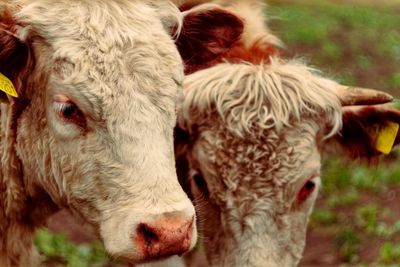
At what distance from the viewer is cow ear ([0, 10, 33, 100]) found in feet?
13.9

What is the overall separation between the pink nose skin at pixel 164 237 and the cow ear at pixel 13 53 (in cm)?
96

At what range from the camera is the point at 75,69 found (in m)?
4.08

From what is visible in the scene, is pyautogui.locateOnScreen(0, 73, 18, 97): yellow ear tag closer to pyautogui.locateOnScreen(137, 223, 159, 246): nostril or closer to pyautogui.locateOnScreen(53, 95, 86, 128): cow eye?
pyautogui.locateOnScreen(53, 95, 86, 128): cow eye

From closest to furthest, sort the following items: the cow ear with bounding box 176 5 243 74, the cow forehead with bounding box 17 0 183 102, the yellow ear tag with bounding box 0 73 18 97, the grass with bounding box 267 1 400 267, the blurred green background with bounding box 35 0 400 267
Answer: the cow forehead with bounding box 17 0 183 102, the yellow ear tag with bounding box 0 73 18 97, the cow ear with bounding box 176 5 243 74, the blurred green background with bounding box 35 0 400 267, the grass with bounding box 267 1 400 267

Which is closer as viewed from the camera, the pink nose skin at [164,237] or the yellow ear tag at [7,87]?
the pink nose skin at [164,237]

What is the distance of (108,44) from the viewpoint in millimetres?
4121

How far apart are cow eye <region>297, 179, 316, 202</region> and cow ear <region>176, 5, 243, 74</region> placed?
865 mm

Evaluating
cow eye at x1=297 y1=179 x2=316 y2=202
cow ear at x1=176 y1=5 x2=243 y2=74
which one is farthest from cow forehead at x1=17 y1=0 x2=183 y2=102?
cow eye at x1=297 y1=179 x2=316 y2=202

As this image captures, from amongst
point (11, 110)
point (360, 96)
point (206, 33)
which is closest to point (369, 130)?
point (360, 96)

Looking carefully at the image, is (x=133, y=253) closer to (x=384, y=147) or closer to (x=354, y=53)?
(x=384, y=147)

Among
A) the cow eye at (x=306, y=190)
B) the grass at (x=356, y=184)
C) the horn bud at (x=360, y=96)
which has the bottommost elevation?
the grass at (x=356, y=184)

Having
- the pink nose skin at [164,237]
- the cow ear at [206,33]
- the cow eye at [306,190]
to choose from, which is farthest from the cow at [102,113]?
the cow eye at [306,190]

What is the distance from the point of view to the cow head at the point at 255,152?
5.02m

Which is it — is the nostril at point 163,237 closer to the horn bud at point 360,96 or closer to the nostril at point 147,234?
the nostril at point 147,234
